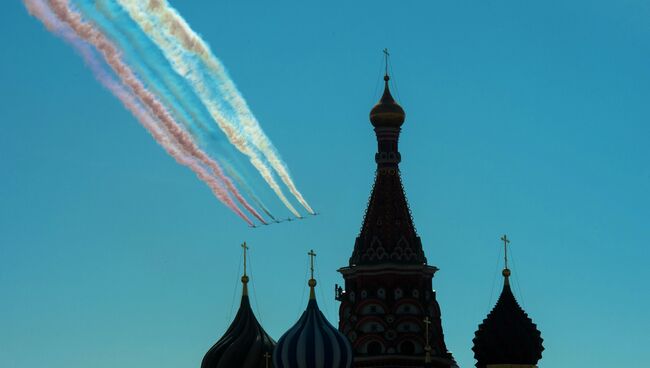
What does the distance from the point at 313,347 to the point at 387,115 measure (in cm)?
1192

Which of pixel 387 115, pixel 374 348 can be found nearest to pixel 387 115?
pixel 387 115

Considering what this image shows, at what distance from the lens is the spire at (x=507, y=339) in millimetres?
72375

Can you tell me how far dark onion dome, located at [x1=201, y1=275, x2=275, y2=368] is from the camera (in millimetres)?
75812

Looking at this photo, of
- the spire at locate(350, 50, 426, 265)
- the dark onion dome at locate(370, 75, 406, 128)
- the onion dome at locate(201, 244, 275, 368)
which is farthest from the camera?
the dark onion dome at locate(370, 75, 406, 128)

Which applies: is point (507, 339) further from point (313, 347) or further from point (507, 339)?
point (313, 347)

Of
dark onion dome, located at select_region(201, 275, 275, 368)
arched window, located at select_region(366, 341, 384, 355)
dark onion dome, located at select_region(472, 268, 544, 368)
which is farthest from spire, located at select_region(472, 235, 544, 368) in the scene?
dark onion dome, located at select_region(201, 275, 275, 368)

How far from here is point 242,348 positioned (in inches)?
2997

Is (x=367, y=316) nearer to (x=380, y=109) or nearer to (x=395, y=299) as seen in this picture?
(x=395, y=299)

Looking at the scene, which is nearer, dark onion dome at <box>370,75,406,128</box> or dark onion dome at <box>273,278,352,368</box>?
dark onion dome at <box>273,278,352,368</box>

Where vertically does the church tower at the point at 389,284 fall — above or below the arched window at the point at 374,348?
above

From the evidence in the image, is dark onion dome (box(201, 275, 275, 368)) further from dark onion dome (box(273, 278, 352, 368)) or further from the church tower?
the church tower

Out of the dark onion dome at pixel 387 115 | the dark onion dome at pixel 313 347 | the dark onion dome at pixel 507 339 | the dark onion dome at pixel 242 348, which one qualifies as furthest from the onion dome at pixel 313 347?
the dark onion dome at pixel 387 115

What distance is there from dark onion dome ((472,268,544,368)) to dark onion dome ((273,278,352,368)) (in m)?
5.18

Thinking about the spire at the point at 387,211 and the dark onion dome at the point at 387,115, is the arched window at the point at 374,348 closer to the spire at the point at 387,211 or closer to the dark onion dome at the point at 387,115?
the spire at the point at 387,211
